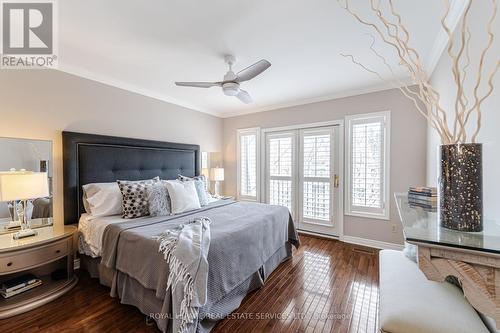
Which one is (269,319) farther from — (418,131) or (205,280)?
(418,131)

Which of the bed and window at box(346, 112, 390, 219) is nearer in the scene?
the bed

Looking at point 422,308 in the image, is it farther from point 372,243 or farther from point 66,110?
point 66,110

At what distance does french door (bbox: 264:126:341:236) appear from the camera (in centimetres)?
372

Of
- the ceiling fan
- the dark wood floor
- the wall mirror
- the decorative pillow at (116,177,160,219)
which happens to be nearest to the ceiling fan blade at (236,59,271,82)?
the ceiling fan

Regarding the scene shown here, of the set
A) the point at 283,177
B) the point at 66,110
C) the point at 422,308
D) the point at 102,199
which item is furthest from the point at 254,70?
the point at 283,177

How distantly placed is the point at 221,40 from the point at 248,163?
2.88 metres

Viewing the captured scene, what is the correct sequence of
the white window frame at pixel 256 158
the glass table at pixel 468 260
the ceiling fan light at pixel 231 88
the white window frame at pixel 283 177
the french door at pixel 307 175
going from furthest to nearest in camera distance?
the white window frame at pixel 256 158
the white window frame at pixel 283 177
the french door at pixel 307 175
the ceiling fan light at pixel 231 88
the glass table at pixel 468 260

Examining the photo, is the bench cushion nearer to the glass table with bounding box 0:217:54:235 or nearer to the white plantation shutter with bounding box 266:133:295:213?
the white plantation shutter with bounding box 266:133:295:213

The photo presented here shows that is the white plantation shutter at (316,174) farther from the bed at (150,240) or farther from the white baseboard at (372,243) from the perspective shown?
the bed at (150,240)

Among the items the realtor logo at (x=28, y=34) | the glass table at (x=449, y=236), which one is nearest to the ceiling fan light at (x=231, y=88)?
the realtor logo at (x=28, y=34)

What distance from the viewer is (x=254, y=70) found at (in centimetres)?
202

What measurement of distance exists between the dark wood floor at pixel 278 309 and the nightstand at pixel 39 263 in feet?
0.28

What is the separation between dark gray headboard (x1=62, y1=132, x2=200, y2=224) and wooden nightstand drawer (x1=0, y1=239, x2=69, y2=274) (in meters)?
0.50

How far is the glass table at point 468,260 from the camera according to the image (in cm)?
69
